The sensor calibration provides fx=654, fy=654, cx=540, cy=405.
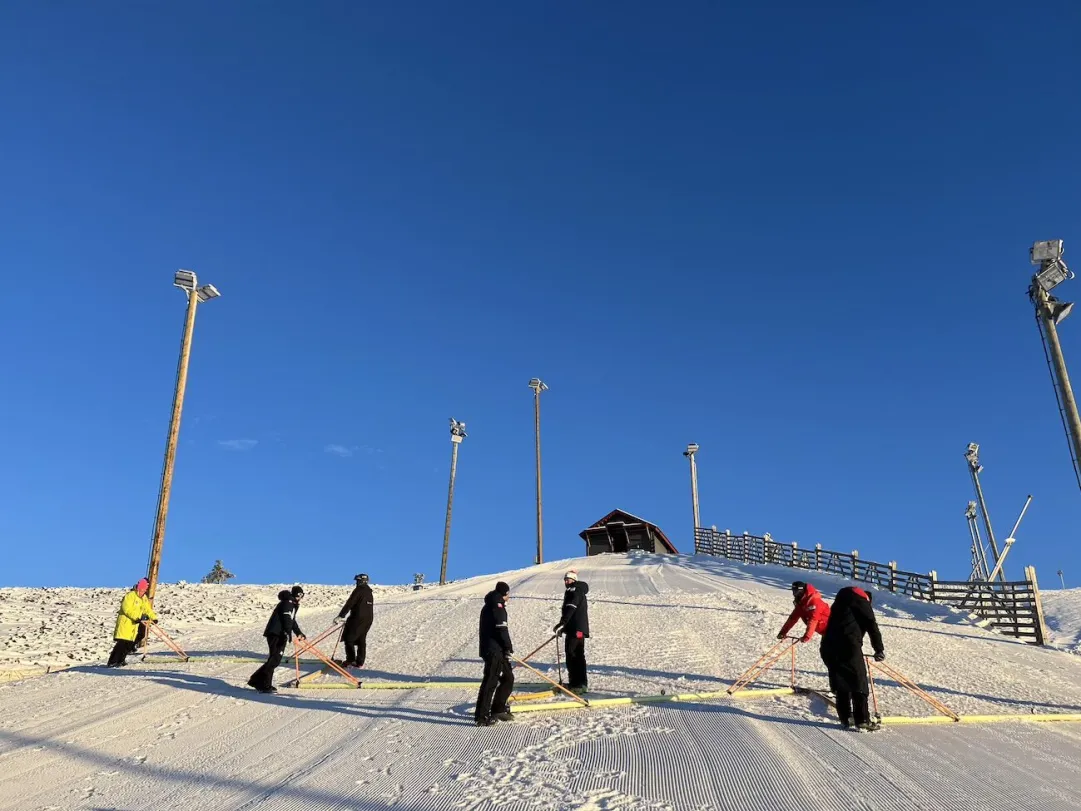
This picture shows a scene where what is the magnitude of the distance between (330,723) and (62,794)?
282 cm

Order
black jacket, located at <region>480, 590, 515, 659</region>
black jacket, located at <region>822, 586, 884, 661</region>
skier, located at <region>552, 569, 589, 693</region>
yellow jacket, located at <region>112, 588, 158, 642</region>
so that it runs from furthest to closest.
→ yellow jacket, located at <region>112, 588, 158, 642</region>, skier, located at <region>552, 569, 589, 693</region>, black jacket, located at <region>480, 590, 515, 659</region>, black jacket, located at <region>822, 586, 884, 661</region>

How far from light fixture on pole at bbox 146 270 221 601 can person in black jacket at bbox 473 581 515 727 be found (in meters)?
11.6

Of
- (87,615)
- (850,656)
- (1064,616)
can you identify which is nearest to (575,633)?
(850,656)

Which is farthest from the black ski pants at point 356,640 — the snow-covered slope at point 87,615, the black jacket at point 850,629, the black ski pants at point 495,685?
the black jacket at point 850,629

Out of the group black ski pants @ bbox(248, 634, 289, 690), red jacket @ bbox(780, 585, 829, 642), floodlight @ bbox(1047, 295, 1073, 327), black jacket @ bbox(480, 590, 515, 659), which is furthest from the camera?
floodlight @ bbox(1047, 295, 1073, 327)

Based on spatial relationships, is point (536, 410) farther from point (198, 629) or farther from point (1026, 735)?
point (1026, 735)

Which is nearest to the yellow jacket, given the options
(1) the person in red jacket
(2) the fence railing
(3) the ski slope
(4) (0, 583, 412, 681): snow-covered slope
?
(3) the ski slope

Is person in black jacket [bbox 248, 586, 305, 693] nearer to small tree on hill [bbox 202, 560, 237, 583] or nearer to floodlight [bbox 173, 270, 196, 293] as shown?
floodlight [bbox 173, 270, 196, 293]

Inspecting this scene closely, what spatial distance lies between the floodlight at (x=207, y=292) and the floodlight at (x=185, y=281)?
0.22 metres

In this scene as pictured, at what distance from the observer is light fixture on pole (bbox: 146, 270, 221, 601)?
1719 centimetres

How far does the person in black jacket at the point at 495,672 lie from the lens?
25.8ft

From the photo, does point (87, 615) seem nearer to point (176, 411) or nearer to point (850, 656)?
point (176, 411)

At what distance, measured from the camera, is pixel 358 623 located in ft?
39.2

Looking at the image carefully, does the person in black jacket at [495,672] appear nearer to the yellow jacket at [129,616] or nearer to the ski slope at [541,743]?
the ski slope at [541,743]
